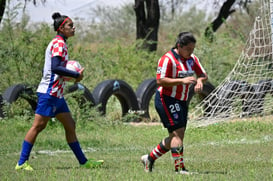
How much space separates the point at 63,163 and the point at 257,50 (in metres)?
7.29

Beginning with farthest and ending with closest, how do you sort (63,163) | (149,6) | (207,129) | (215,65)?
(149,6)
(215,65)
(207,129)
(63,163)

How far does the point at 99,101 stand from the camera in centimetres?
1434

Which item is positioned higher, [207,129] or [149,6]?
[149,6]

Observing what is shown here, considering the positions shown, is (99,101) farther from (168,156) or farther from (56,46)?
(56,46)

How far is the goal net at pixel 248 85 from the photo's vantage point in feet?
41.8

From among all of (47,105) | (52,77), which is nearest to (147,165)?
(47,105)

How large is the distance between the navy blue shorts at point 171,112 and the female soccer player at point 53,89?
1.05 m

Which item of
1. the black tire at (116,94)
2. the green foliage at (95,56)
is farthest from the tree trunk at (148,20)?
the black tire at (116,94)

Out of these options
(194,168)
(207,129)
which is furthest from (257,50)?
(194,168)

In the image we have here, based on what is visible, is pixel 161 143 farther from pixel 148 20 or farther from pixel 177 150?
pixel 148 20

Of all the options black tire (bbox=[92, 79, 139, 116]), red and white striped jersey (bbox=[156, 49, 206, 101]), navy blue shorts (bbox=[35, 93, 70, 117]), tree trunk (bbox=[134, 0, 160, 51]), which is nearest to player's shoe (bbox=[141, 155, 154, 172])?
red and white striped jersey (bbox=[156, 49, 206, 101])

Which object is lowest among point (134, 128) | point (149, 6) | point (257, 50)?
point (134, 128)

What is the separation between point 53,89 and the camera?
292 inches

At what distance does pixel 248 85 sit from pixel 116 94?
10.7 feet
